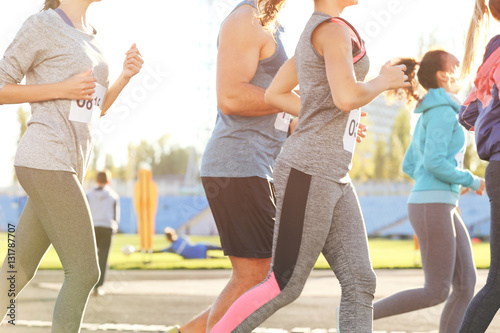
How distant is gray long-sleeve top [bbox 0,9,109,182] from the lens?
3109 mm

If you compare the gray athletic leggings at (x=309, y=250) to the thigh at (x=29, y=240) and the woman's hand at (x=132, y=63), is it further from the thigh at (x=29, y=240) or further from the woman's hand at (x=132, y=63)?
the woman's hand at (x=132, y=63)

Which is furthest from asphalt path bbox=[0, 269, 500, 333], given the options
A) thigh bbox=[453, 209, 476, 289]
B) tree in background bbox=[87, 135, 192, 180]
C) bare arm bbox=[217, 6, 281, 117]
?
tree in background bbox=[87, 135, 192, 180]

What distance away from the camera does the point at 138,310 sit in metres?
6.97

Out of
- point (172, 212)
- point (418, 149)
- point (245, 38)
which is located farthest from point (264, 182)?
point (172, 212)

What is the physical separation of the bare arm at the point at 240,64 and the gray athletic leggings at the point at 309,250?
1.88 ft

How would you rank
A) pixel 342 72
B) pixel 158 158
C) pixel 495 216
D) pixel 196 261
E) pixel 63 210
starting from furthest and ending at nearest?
1. pixel 158 158
2. pixel 196 261
3. pixel 495 216
4. pixel 63 210
5. pixel 342 72

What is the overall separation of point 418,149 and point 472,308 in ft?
4.78

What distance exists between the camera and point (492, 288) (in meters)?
A: 3.24

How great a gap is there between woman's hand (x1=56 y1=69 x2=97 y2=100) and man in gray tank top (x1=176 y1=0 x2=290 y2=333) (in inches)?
22.8

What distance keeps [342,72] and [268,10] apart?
678 millimetres

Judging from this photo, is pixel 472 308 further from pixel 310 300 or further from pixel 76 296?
pixel 310 300

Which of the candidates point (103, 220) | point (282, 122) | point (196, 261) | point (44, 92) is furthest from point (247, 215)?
point (196, 261)

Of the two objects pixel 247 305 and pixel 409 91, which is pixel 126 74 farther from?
pixel 409 91

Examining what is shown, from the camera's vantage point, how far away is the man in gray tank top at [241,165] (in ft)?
11.0
